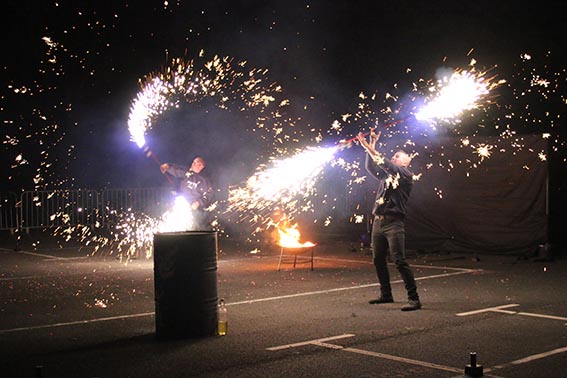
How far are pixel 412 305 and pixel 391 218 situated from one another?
1.20 m

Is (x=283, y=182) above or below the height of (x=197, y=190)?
above

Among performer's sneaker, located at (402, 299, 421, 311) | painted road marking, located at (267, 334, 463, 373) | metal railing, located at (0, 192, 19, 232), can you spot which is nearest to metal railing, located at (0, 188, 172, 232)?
metal railing, located at (0, 192, 19, 232)

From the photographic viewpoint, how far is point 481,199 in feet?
56.0

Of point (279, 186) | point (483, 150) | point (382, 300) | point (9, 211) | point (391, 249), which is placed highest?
point (483, 150)

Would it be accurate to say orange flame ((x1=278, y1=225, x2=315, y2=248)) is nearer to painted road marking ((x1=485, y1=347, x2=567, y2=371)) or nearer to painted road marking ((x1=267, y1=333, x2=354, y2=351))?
painted road marking ((x1=267, y1=333, x2=354, y2=351))

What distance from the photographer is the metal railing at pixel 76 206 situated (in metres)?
23.3

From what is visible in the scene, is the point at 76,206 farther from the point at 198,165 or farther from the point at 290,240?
the point at 290,240

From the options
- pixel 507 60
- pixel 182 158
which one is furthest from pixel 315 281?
pixel 182 158

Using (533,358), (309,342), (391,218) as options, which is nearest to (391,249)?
(391,218)

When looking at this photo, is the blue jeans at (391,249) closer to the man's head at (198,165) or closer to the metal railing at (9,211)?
the man's head at (198,165)

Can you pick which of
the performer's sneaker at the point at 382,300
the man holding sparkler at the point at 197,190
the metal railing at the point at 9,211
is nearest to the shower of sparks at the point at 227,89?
the metal railing at the point at 9,211

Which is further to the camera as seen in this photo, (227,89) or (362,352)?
(227,89)

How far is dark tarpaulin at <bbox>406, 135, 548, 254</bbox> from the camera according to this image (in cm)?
1633

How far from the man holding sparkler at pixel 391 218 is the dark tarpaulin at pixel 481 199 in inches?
286
